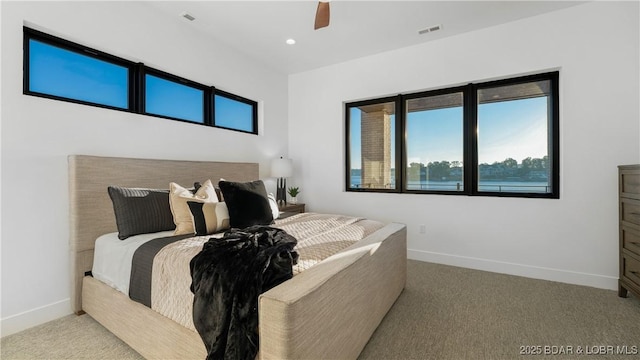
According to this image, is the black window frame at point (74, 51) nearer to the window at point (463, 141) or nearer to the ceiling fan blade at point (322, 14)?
the ceiling fan blade at point (322, 14)

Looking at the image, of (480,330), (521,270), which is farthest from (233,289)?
(521,270)

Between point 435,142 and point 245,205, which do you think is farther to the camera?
point 435,142

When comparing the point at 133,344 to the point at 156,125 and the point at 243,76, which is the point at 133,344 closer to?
the point at 156,125

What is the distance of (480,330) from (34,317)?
3181 mm

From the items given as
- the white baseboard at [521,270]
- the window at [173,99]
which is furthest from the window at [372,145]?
the window at [173,99]

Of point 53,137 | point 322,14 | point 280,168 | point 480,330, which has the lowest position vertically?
point 480,330

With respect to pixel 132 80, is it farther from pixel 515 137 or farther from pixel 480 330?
pixel 515 137

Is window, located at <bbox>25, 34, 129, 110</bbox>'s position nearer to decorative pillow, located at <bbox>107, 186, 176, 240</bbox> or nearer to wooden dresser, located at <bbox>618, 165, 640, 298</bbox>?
decorative pillow, located at <bbox>107, 186, 176, 240</bbox>

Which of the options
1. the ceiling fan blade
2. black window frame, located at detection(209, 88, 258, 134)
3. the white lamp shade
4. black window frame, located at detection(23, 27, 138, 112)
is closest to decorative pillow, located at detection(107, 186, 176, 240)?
black window frame, located at detection(23, 27, 138, 112)

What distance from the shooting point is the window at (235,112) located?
359cm

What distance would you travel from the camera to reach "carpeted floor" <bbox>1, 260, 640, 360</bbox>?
5.70 ft

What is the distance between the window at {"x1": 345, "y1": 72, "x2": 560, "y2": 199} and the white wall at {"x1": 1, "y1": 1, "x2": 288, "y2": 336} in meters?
2.53

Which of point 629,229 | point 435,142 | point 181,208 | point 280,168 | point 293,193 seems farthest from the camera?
point 293,193

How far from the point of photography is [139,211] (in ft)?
7.07
